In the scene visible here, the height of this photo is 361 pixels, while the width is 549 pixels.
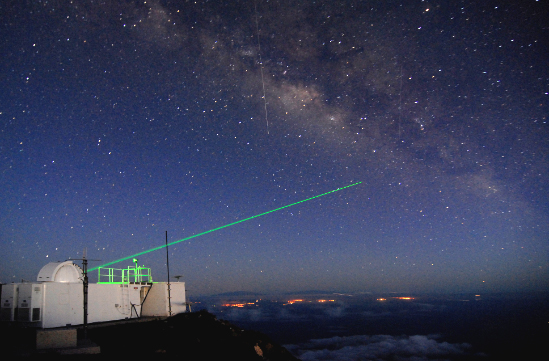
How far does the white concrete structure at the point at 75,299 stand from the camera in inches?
594

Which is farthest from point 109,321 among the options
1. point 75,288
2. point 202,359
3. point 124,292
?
point 202,359

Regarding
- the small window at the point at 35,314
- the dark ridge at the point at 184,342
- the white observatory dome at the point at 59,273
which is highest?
the white observatory dome at the point at 59,273

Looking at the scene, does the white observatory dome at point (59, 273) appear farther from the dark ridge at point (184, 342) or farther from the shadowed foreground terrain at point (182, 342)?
the dark ridge at point (184, 342)

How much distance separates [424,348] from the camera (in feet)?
370

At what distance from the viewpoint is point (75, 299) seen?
16531 millimetres

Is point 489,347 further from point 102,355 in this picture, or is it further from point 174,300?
point 102,355

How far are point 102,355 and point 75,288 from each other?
7.26 metres

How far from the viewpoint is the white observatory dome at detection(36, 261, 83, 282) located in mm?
17219

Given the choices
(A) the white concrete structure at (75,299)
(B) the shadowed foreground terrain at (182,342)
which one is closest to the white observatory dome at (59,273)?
(A) the white concrete structure at (75,299)

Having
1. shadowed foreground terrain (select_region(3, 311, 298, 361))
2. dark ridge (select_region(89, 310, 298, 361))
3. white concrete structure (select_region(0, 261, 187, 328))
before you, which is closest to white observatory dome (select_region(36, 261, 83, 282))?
white concrete structure (select_region(0, 261, 187, 328))

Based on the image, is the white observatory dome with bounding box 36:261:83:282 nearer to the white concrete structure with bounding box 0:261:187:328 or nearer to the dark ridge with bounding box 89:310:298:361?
the white concrete structure with bounding box 0:261:187:328

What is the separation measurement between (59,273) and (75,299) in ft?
6.54

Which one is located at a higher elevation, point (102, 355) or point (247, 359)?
point (102, 355)

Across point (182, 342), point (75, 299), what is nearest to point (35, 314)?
point (75, 299)
